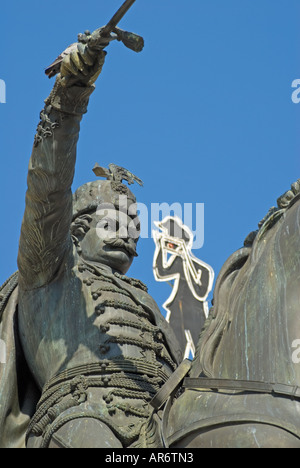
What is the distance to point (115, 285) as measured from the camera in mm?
10117

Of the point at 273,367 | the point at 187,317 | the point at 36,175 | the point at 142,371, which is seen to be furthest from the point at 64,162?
the point at 187,317

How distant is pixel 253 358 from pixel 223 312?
2.00 ft

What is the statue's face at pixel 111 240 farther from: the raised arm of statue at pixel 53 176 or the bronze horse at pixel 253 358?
the bronze horse at pixel 253 358

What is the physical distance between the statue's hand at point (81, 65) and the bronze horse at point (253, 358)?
1.57 meters

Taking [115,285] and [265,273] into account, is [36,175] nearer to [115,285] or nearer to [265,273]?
[115,285]

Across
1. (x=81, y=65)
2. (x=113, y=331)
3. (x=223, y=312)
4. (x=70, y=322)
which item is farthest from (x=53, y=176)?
(x=223, y=312)

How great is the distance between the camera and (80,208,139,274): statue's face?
1043cm

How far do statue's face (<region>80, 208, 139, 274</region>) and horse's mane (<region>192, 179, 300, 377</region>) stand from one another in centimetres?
172

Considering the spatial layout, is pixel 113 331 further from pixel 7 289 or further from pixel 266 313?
pixel 266 313

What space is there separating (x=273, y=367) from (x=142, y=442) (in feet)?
3.94

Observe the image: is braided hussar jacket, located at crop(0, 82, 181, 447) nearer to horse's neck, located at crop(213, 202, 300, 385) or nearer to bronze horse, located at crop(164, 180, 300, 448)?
bronze horse, located at crop(164, 180, 300, 448)

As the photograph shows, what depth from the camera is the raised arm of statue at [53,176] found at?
9.11 m

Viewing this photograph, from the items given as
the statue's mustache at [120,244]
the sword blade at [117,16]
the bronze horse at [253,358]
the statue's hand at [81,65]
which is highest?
the sword blade at [117,16]

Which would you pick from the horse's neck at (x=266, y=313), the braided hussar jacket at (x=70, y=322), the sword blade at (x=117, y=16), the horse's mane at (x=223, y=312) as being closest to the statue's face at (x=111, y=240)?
the braided hussar jacket at (x=70, y=322)
